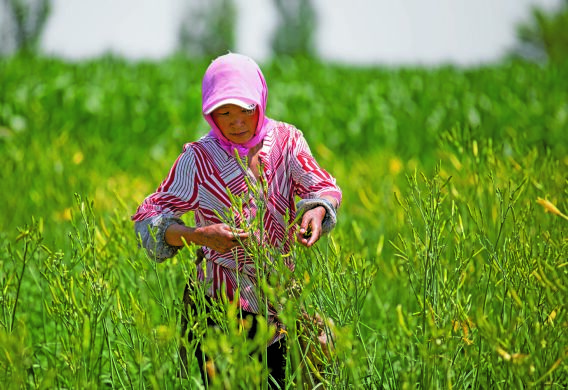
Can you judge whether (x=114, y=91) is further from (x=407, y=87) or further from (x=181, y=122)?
(x=407, y=87)

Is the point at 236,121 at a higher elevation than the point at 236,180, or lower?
higher

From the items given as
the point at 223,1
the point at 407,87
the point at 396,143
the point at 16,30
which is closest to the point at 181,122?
the point at 396,143

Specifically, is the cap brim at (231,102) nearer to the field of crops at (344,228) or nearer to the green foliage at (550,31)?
the field of crops at (344,228)

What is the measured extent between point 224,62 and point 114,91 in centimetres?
597

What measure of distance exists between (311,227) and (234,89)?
326mm

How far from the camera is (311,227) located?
5.16 feet

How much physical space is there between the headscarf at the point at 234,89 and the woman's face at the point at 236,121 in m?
0.01

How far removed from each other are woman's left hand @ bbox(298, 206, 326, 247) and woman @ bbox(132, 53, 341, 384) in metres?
0.02

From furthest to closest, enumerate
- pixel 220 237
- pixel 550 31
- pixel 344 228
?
pixel 550 31
pixel 344 228
pixel 220 237

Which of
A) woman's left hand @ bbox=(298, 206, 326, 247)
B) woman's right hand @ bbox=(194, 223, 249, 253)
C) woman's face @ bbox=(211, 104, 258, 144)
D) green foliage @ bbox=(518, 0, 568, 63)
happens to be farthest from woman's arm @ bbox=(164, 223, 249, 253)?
green foliage @ bbox=(518, 0, 568, 63)

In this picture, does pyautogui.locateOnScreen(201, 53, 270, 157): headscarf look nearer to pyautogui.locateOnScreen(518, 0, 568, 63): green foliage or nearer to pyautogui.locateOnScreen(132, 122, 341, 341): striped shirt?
pyautogui.locateOnScreen(132, 122, 341, 341): striped shirt

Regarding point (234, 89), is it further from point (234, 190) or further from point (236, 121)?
point (234, 190)

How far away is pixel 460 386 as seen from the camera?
5.28 feet

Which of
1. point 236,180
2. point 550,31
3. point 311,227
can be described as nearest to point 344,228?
point 236,180
